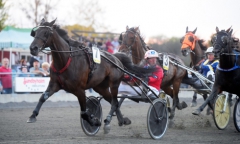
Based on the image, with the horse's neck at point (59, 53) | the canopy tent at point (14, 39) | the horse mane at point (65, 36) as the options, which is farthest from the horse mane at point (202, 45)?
the canopy tent at point (14, 39)

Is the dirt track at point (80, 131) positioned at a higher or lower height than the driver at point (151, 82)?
lower

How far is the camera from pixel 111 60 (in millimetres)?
8203

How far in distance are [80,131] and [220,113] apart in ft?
9.27

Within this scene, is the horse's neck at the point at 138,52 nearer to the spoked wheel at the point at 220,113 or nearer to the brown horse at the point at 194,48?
the brown horse at the point at 194,48

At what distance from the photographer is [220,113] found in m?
9.08

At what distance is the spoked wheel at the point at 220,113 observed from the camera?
352 inches

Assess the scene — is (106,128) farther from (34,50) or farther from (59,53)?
(34,50)

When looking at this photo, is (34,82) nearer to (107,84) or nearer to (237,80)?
(107,84)

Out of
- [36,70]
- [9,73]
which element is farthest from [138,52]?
[36,70]

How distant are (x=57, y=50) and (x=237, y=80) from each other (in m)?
3.34

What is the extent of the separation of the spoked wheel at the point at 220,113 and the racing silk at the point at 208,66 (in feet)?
5.21

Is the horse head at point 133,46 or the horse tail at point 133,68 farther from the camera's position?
the horse head at point 133,46

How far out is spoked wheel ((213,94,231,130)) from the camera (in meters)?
8.94

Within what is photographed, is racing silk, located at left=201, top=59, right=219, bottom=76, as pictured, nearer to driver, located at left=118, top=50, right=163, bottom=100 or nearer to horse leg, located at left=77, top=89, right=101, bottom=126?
driver, located at left=118, top=50, right=163, bottom=100
